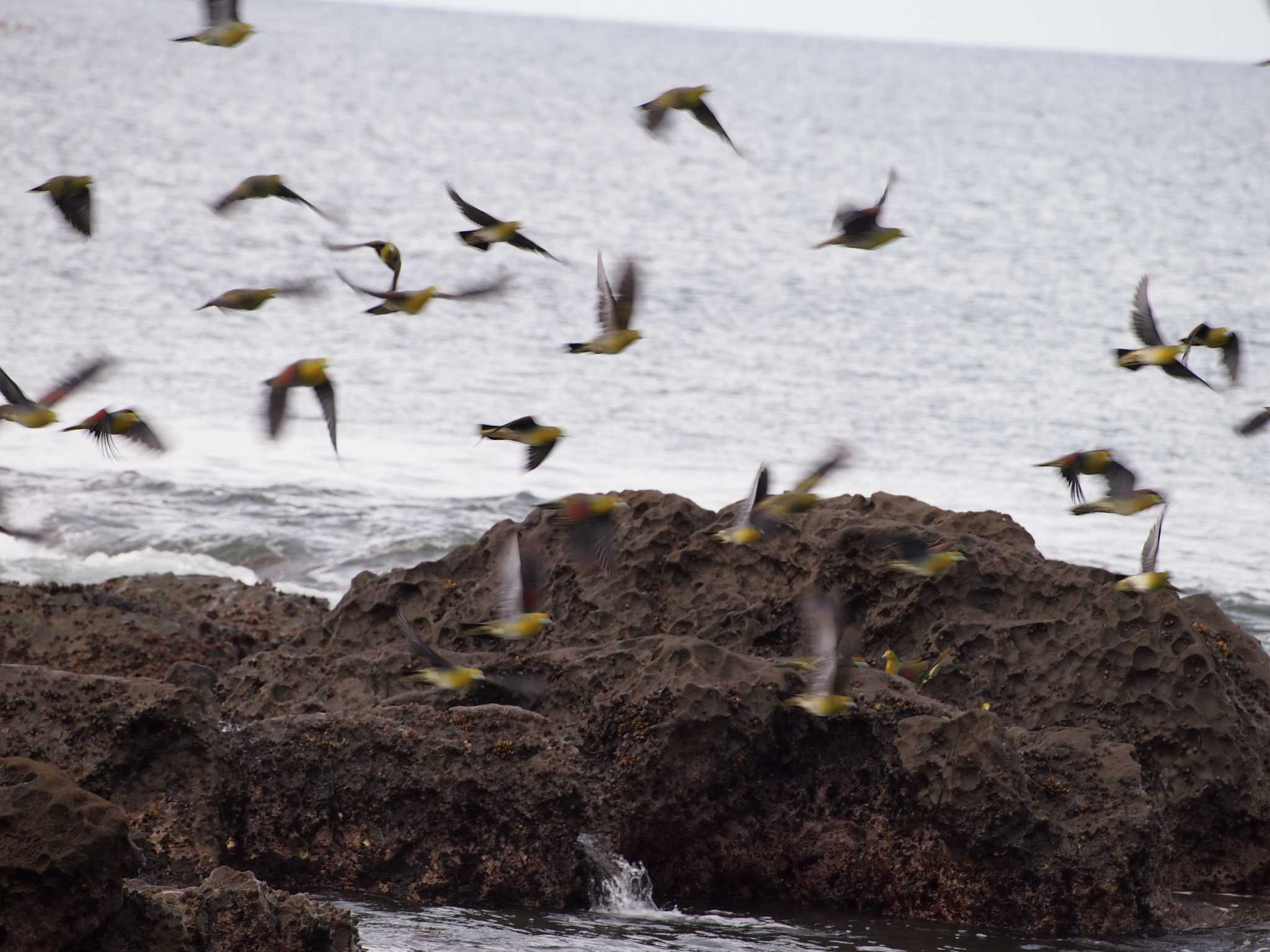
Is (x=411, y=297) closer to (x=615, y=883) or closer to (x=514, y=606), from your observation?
(x=514, y=606)

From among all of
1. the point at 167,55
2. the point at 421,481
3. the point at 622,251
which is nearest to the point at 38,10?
the point at 167,55

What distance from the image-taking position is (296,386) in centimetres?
718

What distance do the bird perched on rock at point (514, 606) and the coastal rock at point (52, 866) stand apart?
2.97 m

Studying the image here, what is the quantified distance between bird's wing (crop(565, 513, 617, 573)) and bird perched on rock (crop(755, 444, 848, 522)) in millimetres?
875

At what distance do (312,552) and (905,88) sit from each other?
12881cm

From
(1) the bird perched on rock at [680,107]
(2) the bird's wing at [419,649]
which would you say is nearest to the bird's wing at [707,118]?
(1) the bird perched on rock at [680,107]

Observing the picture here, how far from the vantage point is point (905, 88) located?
452 ft

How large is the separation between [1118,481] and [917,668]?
157 centimetres

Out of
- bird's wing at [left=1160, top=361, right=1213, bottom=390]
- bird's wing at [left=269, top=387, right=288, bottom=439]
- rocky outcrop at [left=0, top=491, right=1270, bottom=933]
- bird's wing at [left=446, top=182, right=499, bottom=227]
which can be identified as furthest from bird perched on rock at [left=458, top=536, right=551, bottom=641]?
bird's wing at [left=1160, top=361, right=1213, bottom=390]

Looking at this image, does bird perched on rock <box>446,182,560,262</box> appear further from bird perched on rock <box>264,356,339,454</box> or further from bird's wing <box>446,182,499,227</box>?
bird perched on rock <box>264,356,339,454</box>

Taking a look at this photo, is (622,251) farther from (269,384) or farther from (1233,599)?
(269,384)

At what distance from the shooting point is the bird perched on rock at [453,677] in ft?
26.7

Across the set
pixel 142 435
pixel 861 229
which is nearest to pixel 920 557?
pixel 861 229

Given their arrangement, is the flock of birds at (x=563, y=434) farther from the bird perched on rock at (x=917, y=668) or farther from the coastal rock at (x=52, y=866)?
the coastal rock at (x=52, y=866)
